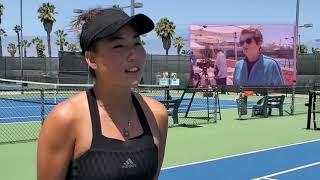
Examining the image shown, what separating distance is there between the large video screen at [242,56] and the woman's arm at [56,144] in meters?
38.6

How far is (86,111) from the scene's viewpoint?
206 cm

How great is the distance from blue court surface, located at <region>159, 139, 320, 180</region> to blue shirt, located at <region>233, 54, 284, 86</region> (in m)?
28.8

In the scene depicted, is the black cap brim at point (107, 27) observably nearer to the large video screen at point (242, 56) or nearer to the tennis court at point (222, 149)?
the tennis court at point (222, 149)

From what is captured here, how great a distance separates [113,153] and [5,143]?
11.0 metres

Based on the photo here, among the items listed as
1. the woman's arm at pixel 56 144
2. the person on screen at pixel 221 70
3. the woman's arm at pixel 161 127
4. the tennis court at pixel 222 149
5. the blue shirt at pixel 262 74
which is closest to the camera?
the woman's arm at pixel 56 144

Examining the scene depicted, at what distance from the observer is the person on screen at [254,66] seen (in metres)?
40.4

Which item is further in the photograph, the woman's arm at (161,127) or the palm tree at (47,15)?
the palm tree at (47,15)

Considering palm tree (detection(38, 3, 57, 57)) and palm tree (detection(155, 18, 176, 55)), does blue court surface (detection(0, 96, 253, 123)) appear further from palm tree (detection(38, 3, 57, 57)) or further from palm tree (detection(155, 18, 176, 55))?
palm tree (detection(155, 18, 176, 55))

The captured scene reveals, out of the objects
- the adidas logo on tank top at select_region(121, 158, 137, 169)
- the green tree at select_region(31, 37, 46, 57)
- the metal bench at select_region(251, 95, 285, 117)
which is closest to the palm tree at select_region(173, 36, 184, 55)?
the green tree at select_region(31, 37, 46, 57)

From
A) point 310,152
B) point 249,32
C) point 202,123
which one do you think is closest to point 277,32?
point 249,32

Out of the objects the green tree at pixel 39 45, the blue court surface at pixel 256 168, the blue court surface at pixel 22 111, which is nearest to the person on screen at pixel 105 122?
the blue court surface at pixel 256 168

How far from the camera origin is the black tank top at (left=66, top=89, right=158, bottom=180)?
1.98 m

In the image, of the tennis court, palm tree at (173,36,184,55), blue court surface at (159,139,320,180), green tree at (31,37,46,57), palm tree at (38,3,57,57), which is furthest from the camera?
palm tree at (173,36,184,55)

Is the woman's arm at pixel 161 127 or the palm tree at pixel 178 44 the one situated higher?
the palm tree at pixel 178 44
